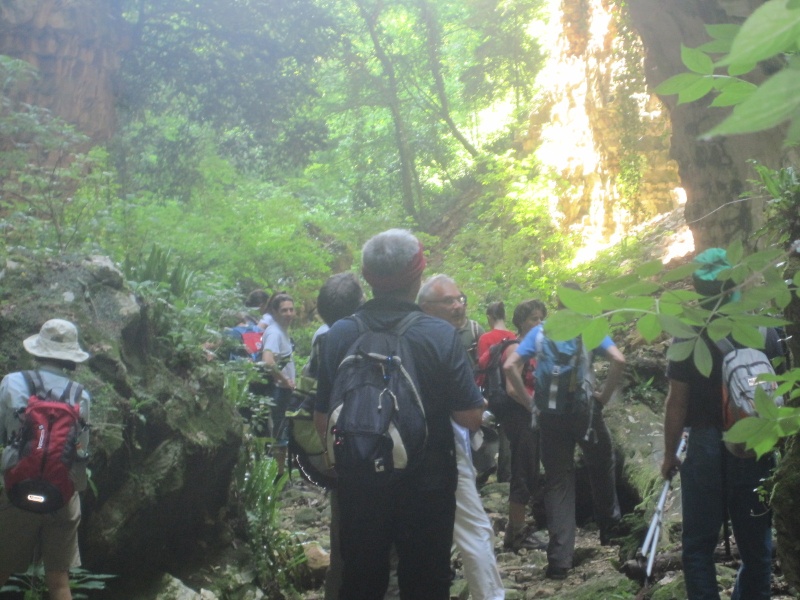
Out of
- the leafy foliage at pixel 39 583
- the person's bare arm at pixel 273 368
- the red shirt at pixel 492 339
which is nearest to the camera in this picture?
the leafy foliage at pixel 39 583

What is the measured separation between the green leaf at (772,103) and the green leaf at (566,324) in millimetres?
756

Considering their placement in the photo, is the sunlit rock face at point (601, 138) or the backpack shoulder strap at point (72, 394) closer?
the backpack shoulder strap at point (72, 394)

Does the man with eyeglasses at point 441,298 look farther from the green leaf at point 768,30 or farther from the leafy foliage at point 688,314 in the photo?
the green leaf at point 768,30

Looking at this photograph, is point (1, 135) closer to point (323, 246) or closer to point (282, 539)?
point (282, 539)

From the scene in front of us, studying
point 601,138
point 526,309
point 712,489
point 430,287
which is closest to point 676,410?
point 712,489

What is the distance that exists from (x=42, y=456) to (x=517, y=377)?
346 centimetres

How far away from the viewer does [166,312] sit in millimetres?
6543

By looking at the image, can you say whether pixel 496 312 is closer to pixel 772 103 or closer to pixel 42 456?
pixel 42 456

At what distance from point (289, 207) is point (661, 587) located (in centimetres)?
1347

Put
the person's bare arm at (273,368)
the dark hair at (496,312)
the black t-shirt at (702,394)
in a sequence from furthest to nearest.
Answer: the person's bare arm at (273,368) → the dark hair at (496,312) → the black t-shirt at (702,394)

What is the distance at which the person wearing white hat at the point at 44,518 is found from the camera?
172 inches

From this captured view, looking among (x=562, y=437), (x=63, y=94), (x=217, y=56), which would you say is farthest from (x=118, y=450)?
(x=217, y=56)

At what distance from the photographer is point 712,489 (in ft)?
12.1

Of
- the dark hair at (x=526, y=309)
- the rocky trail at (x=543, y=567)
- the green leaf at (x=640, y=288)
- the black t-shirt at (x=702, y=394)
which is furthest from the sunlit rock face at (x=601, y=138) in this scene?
the green leaf at (x=640, y=288)
